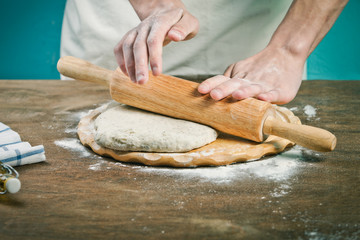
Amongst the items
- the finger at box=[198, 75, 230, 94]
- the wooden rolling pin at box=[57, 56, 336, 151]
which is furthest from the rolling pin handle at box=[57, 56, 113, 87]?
the finger at box=[198, 75, 230, 94]

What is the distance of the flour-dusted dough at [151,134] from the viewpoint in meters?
1.18

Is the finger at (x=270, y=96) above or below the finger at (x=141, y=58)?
below

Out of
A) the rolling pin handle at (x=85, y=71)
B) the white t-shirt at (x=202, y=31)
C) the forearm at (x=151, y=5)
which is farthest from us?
the white t-shirt at (x=202, y=31)

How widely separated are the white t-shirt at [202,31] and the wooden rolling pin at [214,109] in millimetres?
825

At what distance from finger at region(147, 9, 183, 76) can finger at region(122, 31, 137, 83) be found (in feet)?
0.24

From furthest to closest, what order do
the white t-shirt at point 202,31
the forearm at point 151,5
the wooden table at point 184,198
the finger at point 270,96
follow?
the white t-shirt at point 202,31 < the forearm at point 151,5 < the finger at point 270,96 < the wooden table at point 184,198

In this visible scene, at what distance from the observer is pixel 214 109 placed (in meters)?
1.27

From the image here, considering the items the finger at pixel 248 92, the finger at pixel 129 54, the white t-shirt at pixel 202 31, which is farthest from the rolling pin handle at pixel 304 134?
the white t-shirt at pixel 202 31

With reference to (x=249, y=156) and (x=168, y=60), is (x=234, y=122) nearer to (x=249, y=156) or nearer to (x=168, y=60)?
(x=249, y=156)

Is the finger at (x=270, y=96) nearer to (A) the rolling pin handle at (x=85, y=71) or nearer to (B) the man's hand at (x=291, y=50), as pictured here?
(B) the man's hand at (x=291, y=50)

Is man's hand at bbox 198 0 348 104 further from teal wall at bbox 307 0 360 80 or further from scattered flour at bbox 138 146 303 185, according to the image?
teal wall at bbox 307 0 360 80

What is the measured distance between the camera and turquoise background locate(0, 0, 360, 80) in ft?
13.3

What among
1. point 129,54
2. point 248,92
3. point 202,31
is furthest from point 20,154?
point 202,31

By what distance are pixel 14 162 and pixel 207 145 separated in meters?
0.57
